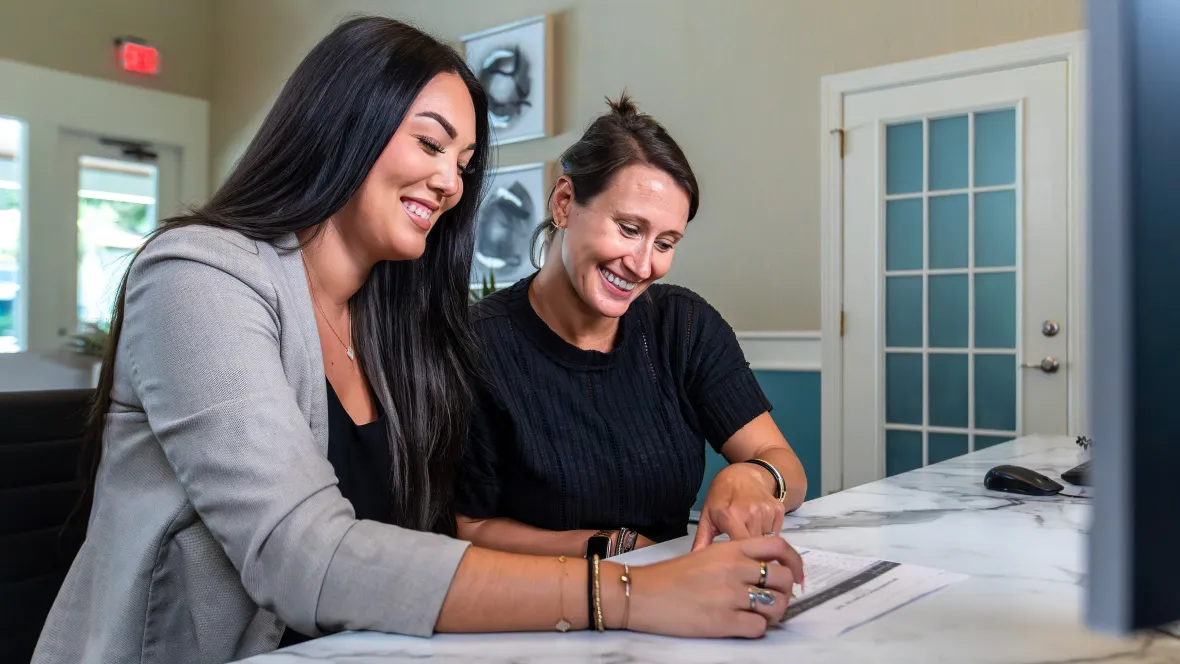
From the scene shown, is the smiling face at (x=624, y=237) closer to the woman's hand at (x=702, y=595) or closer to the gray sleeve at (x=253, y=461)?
the gray sleeve at (x=253, y=461)

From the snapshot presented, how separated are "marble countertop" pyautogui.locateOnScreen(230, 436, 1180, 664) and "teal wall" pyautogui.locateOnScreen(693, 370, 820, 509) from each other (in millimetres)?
2657

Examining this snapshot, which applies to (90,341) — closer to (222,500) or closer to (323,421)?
(323,421)

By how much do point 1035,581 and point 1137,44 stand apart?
27.8 inches

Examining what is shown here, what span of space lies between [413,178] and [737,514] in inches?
23.5

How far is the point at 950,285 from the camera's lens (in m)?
3.60

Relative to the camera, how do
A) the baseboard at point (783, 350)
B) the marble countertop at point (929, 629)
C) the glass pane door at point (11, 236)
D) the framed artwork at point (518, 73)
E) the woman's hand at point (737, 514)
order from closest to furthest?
1. the marble countertop at point (929, 629)
2. the woman's hand at point (737, 514)
3. the baseboard at point (783, 350)
4. the framed artwork at point (518, 73)
5. the glass pane door at point (11, 236)

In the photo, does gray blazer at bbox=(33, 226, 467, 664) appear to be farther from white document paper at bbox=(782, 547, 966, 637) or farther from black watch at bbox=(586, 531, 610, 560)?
black watch at bbox=(586, 531, 610, 560)

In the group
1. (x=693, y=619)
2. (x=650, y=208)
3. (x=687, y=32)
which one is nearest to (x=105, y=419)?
(x=693, y=619)

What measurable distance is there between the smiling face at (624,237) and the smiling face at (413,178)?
0.31 meters

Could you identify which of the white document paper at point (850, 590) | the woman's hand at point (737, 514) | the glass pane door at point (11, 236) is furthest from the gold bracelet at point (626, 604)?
the glass pane door at point (11, 236)

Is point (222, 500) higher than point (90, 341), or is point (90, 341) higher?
point (90, 341)

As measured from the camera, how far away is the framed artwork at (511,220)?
15.3 feet

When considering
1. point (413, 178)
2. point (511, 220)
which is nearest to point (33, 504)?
point (413, 178)

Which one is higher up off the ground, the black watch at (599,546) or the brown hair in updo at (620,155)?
the brown hair in updo at (620,155)
